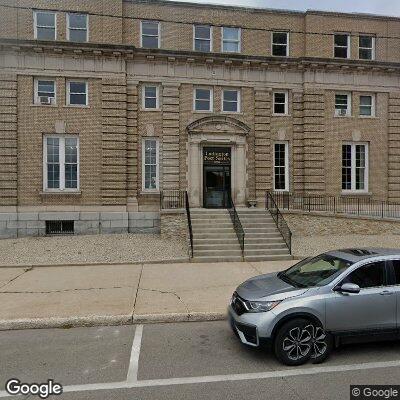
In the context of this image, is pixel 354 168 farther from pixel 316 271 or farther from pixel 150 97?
pixel 316 271

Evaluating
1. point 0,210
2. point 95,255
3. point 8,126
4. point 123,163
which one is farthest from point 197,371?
point 8,126

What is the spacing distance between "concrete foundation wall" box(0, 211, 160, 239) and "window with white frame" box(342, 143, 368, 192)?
10407mm

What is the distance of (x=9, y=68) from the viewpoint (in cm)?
1614

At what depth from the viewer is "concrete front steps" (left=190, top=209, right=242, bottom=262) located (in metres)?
12.4

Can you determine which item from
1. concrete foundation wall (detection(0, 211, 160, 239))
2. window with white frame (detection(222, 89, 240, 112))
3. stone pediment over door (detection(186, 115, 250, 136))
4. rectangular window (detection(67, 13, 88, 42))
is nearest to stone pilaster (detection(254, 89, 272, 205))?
stone pediment over door (detection(186, 115, 250, 136))

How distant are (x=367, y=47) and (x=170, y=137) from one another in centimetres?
1191

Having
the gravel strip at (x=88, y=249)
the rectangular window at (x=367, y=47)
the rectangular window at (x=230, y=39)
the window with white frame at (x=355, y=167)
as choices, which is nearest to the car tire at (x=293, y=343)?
the gravel strip at (x=88, y=249)

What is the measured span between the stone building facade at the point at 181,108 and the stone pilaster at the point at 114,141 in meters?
0.05

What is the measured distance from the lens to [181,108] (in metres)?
17.6

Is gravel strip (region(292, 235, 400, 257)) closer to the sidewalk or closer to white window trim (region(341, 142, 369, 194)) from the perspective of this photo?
the sidewalk

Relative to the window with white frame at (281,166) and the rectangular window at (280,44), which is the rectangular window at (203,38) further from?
the window with white frame at (281,166)

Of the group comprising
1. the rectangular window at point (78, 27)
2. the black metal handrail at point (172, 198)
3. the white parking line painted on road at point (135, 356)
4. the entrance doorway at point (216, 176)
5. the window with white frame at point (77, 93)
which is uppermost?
the rectangular window at point (78, 27)

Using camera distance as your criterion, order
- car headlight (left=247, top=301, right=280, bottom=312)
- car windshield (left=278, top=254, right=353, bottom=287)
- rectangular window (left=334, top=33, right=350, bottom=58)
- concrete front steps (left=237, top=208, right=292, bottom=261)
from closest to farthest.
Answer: car headlight (left=247, top=301, right=280, bottom=312) < car windshield (left=278, top=254, right=353, bottom=287) < concrete front steps (left=237, top=208, right=292, bottom=261) < rectangular window (left=334, top=33, right=350, bottom=58)

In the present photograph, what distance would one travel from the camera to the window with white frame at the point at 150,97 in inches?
688
